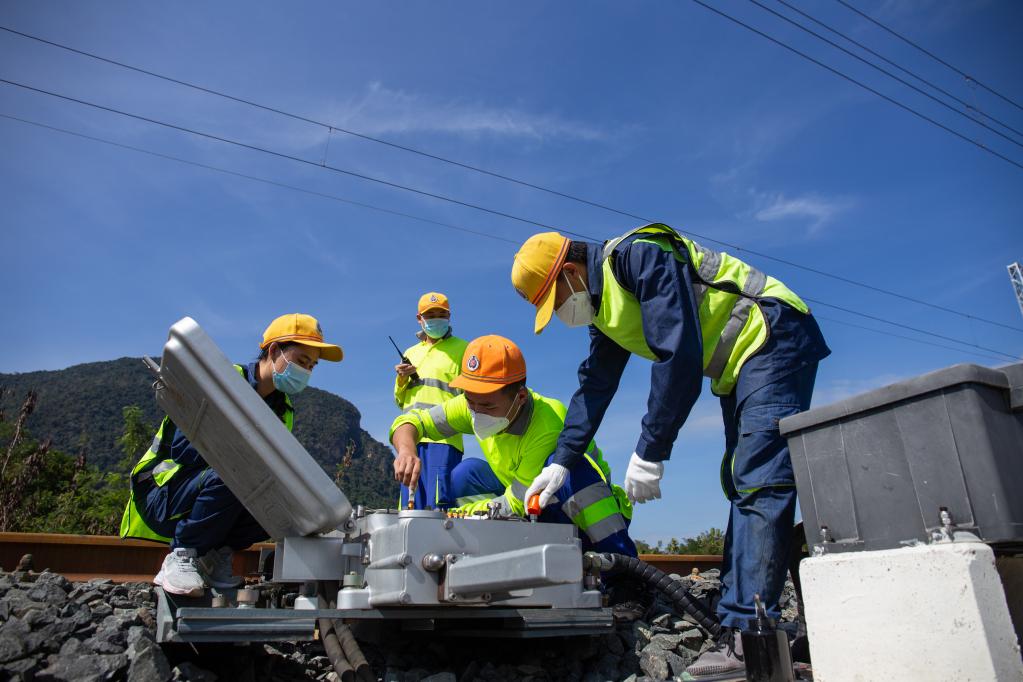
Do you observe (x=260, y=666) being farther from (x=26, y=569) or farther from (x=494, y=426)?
(x=26, y=569)

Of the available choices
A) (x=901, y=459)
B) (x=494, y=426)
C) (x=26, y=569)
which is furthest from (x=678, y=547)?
(x=901, y=459)

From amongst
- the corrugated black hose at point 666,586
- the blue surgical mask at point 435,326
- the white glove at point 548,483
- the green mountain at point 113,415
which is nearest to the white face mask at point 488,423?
the white glove at point 548,483

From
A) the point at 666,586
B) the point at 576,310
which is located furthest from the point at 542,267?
the point at 666,586

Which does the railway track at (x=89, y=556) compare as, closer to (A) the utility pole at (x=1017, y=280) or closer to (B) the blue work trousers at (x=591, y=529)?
(B) the blue work trousers at (x=591, y=529)

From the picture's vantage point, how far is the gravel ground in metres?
2.42

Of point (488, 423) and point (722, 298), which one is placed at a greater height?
point (722, 298)

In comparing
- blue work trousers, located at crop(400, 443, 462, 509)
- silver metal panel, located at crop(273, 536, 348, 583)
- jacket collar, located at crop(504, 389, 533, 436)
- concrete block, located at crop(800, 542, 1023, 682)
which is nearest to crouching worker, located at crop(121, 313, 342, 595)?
silver metal panel, located at crop(273, 536, 348, 583)

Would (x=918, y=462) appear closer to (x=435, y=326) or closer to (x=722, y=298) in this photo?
(x=722, y=298)

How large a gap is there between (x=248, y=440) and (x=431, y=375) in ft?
11.6

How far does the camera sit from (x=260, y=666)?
2.77 m

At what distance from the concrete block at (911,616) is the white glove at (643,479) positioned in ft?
3.97

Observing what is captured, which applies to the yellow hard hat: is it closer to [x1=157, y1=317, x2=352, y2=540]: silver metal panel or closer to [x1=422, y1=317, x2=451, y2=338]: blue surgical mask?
[x1=157, y1=317, x2=352, y2=540]: silver metal panel

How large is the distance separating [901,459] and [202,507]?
291 cm

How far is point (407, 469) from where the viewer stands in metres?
3.41
